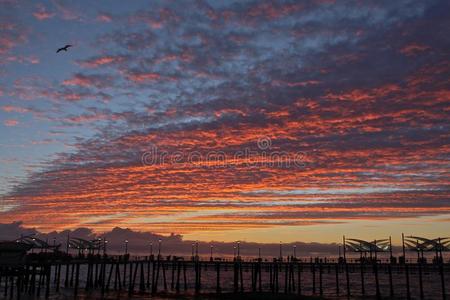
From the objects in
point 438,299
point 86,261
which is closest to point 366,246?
point 438,299

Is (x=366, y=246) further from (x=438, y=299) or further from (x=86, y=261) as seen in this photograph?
(x=86, y=261)

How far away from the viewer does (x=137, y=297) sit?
217ft

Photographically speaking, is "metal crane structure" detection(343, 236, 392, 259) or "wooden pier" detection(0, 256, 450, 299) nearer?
"wooden pier" detection(0, 256, 450, 299)

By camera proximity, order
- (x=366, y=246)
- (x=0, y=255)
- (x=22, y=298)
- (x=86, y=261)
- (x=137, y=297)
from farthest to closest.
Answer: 1. (x=366, y=246)
2. (x=86, y=261)
3. (x=137, y=297)
4. (x=22, y=298)
5. (x=0, y=255)

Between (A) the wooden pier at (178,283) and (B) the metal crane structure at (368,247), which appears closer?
(A) the wooden pier at (178,283)

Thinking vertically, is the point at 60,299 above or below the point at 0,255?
below

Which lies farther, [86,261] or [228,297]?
[86,261]

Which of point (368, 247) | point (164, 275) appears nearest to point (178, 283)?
point (164, 275)

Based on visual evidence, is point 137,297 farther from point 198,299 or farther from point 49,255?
point 49,255

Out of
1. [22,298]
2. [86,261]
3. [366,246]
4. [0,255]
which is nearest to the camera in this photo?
[0,255]

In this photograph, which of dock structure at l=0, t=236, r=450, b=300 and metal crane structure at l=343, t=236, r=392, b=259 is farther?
metal crane structure at l=343, t=236, r=392, b=259

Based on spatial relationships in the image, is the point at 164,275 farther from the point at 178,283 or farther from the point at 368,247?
the point at 368,247

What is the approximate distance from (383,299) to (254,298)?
2297cm

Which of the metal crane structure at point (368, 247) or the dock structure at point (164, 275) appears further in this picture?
the metal crane structure at point (368, 247)
